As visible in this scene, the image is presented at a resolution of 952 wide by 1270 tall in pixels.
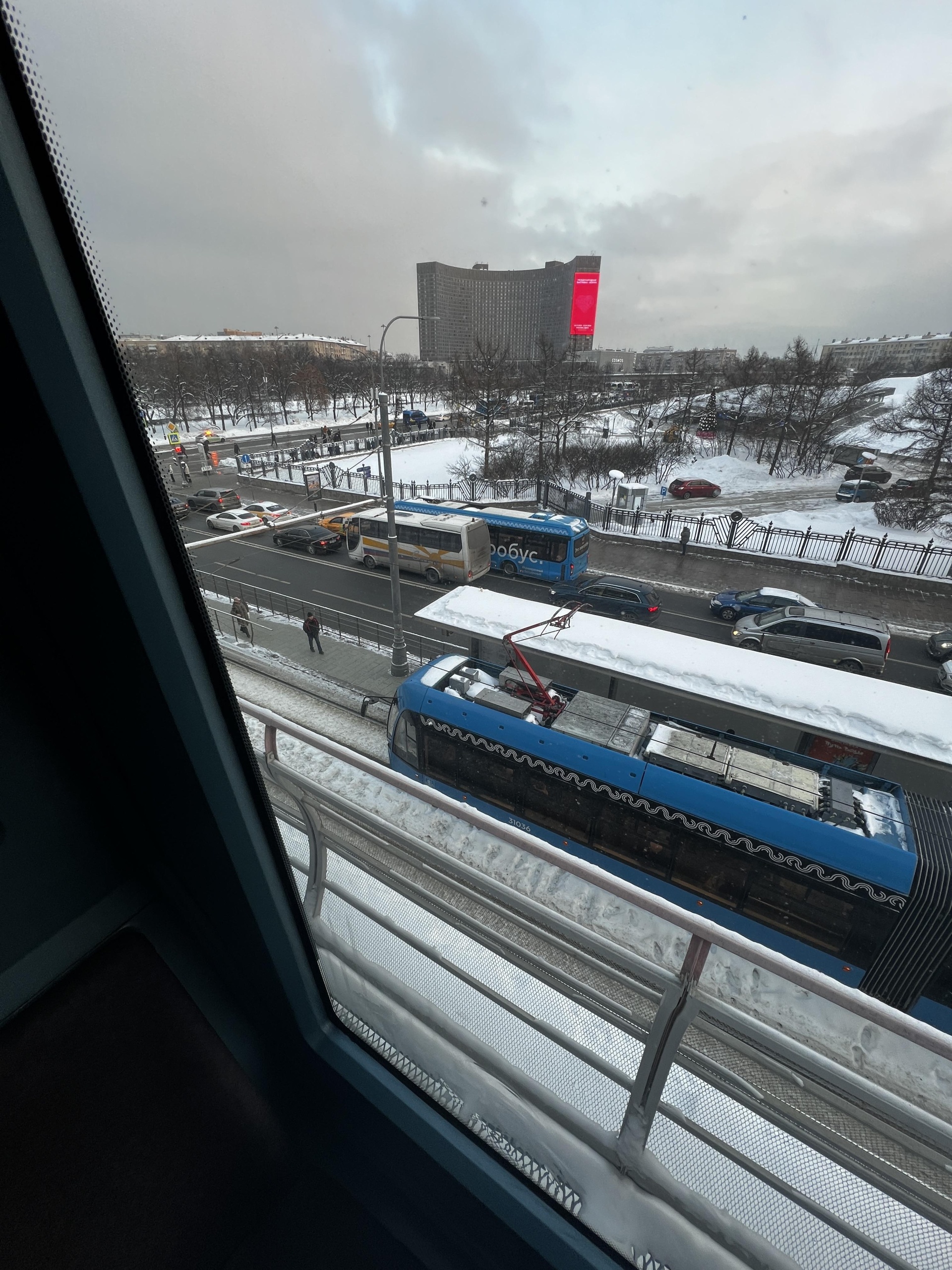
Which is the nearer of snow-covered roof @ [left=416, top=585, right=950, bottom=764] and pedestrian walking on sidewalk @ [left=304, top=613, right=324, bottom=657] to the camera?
snow-covered roof @ [left=416, top=585, right=950, bottom=764]

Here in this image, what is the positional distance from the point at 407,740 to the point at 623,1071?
5.88 m

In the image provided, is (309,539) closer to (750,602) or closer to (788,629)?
(750,602)

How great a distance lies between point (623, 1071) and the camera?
1.63 metres

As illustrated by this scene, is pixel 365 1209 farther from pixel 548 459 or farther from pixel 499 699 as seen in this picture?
pixel 548 459

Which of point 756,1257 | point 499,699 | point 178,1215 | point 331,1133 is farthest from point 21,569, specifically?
point 499,699

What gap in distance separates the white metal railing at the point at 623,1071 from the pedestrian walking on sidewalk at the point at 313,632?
9.21 metres

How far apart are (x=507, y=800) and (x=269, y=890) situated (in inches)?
212

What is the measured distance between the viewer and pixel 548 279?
129 ft

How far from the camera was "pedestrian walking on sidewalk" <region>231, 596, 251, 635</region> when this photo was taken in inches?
469

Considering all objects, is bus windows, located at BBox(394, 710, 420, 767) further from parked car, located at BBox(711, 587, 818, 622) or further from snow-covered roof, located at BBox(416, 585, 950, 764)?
parked car, located at BBox(711, 587, 818, 622)

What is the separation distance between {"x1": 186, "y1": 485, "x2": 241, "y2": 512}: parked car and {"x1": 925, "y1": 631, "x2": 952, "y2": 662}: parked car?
18277 millimetres

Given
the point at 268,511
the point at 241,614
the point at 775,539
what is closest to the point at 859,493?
the point at 775,539

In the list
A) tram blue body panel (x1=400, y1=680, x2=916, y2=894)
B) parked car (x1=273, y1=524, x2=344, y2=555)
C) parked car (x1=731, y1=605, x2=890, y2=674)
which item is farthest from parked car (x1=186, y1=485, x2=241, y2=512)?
parked car (x1=731, y1=605, x2=890, y2=674)

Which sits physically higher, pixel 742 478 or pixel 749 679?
pixel 749 679
